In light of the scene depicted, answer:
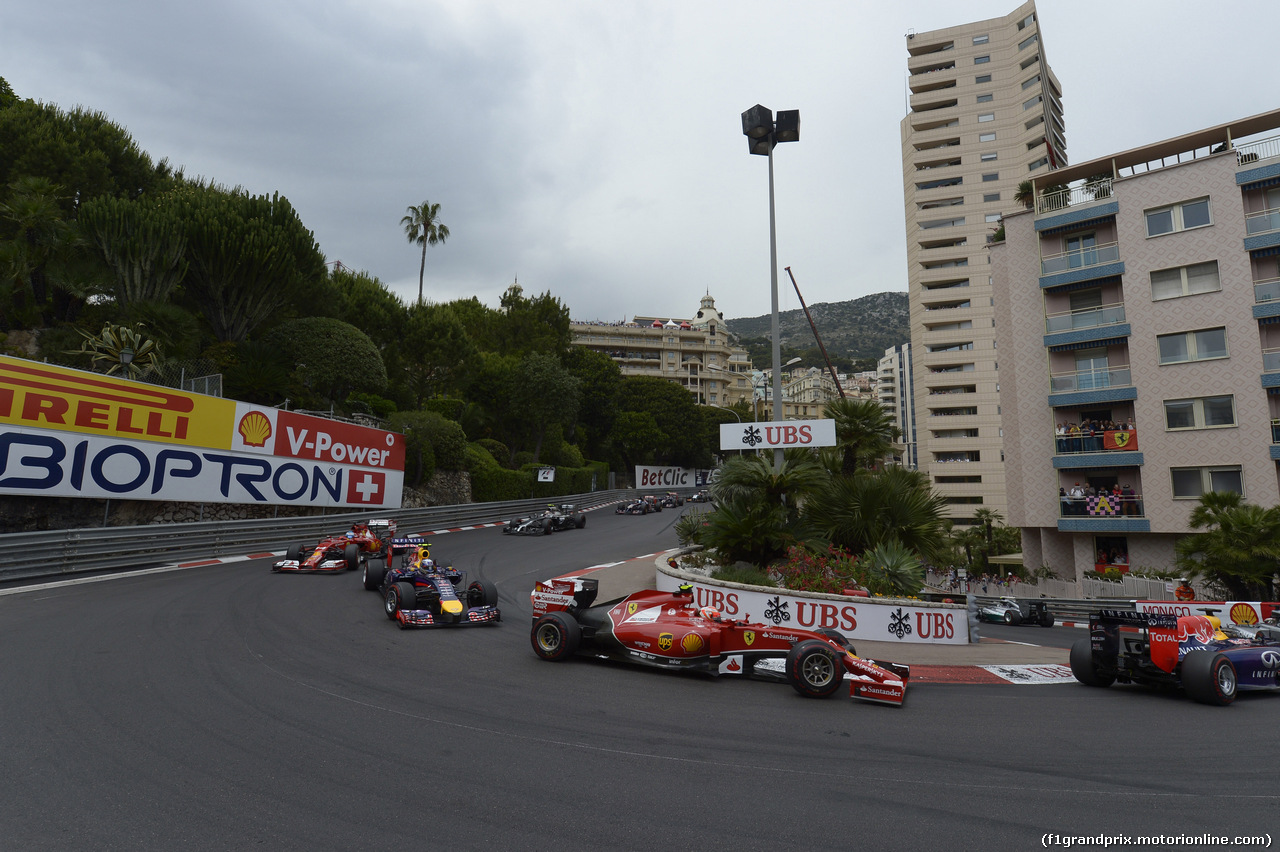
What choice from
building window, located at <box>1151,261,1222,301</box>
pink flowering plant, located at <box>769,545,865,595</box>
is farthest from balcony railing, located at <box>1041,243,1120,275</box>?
pink flowering plant, located at <box>769,545,865,595</box>

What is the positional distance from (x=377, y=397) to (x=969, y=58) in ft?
215

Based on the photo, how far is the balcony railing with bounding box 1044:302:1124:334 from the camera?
26312 mm

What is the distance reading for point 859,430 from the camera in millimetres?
17969

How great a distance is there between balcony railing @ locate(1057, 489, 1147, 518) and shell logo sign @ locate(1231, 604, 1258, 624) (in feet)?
47.1

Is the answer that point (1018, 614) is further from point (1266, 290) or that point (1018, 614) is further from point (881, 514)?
point (1266, 290)

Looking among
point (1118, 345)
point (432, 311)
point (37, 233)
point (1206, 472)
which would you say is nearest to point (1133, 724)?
point (1206, 472)

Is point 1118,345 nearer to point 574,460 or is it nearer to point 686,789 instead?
point 686,789

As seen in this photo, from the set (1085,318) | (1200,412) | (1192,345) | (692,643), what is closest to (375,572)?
(692,643)

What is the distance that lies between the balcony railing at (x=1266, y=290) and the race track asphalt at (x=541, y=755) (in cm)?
2236

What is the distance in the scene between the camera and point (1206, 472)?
2381 cm

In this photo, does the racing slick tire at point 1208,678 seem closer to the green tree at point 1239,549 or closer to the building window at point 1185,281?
the green tree at point 1239,549

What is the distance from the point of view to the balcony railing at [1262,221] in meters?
23.5

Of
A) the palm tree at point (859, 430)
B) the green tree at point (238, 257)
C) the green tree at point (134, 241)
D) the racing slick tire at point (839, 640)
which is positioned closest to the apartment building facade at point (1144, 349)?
the palm tree at point (859, 430)

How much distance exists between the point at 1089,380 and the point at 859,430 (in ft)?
49.3
